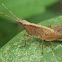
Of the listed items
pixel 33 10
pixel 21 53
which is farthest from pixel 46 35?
pixel 33 10

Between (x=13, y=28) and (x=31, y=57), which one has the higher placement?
(x=13, y=28)

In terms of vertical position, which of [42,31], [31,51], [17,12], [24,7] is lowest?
[31,51]

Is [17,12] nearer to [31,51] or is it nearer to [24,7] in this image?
[24,7]

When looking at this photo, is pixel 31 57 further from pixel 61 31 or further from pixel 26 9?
pixel 26 9

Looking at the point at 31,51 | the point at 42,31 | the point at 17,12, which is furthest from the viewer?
the point at 17,12

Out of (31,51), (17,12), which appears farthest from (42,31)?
(17,12)

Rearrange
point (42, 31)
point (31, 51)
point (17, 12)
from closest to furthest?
1. point (31, 51)
2. point (42, 31)
3. point (17, 12)

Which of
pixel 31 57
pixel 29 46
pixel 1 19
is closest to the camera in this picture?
pixel 31 57

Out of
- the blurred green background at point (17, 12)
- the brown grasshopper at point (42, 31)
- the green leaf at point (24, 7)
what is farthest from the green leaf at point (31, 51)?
the green leaf at point (24, 7)

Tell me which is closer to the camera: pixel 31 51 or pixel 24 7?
pixel 31 51

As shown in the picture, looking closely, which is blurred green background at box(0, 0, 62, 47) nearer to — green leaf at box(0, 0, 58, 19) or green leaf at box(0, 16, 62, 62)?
green leaf at box(0, 0, 58, 19)
